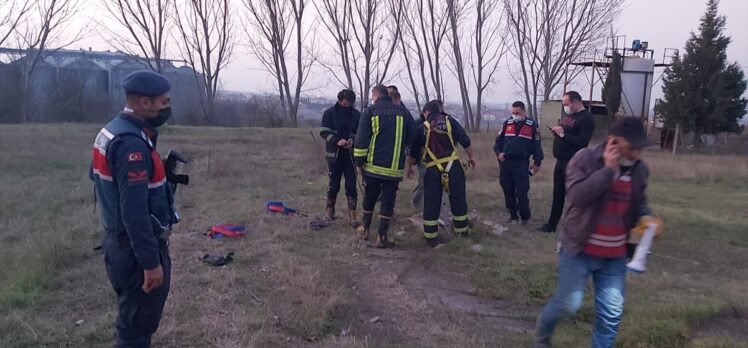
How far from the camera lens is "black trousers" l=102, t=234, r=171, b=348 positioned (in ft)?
10.8

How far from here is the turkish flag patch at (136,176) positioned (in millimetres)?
3123

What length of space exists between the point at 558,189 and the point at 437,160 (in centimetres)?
166

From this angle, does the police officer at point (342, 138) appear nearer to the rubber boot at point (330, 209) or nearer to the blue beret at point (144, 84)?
the rubber boot at point (330, 209)

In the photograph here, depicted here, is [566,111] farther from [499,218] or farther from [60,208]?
[60,208]

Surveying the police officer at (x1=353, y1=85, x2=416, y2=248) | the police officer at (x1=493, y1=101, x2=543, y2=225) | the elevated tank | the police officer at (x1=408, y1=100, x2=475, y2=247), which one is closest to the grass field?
the police officer at (x1=408, y1=100, x2=475, y2=247)

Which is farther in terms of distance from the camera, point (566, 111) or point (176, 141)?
point (176, 141)

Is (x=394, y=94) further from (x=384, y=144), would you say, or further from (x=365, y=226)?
(x=365, y=226)

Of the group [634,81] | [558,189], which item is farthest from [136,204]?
[634,81]

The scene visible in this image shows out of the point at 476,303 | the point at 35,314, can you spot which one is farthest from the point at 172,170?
the point at 476,303

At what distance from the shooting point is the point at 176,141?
22.1m

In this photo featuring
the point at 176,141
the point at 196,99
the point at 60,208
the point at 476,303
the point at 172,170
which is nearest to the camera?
the point at 172,170

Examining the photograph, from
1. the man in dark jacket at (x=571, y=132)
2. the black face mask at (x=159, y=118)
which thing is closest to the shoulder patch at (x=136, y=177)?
the black face mask at (x=159, y=118)

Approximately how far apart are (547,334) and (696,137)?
33.7 meters

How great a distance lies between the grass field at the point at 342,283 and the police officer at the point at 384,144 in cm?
75
